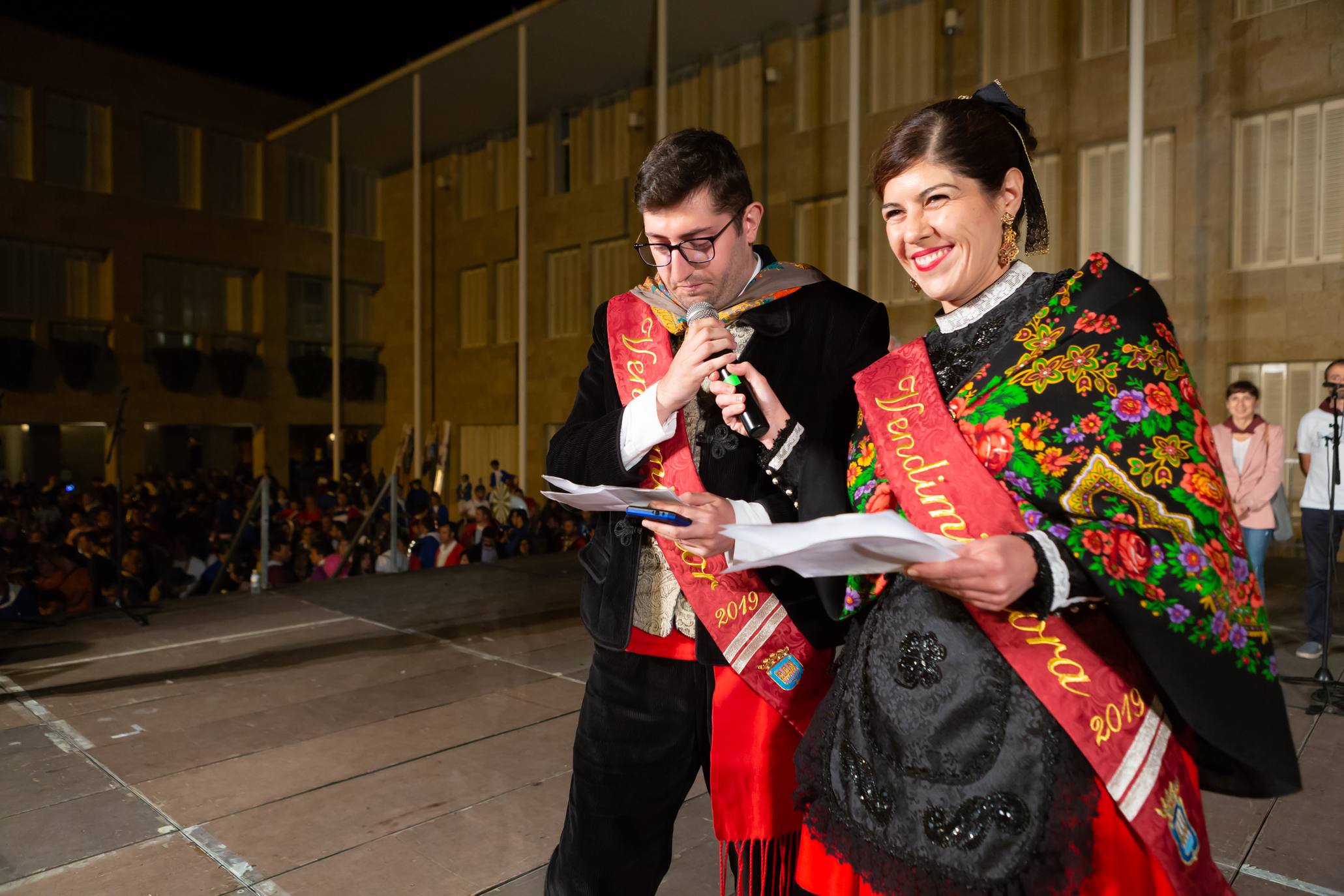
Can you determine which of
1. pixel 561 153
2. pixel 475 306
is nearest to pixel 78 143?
pixel 475 306

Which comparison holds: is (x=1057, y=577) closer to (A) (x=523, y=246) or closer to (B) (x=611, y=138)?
(A) (x=523, y=246)

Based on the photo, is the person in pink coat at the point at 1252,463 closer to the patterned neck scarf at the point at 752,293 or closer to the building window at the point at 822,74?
the patterned neck scarf at the point at 752,293

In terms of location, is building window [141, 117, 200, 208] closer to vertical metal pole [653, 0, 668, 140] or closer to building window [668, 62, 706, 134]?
building window [668, 62, 706, 134]

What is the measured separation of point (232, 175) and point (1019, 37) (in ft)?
55.3

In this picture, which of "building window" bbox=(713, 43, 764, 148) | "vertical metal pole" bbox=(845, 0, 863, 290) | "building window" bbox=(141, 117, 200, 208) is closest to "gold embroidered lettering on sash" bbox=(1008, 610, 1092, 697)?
"vertical metal pole" bbox=(845, 0, 863, 290)

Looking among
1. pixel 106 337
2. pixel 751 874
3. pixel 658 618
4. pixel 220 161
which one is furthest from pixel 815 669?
pixel 220 161

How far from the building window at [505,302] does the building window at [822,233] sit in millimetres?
7136

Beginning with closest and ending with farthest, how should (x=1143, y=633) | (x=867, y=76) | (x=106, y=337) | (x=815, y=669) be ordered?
(x=1143, y=633)
(x=815, y=669)
(x=867, y=76)
(x=106, y=337)

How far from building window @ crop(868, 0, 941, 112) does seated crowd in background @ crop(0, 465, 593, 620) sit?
7963mm

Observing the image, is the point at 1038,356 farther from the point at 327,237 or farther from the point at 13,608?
the point at 327,237

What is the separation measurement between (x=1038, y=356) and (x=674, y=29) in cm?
1536

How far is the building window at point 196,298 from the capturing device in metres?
19.2

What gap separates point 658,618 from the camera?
5.94 ft

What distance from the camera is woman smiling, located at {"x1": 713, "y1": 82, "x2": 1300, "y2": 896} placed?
1100 mm
